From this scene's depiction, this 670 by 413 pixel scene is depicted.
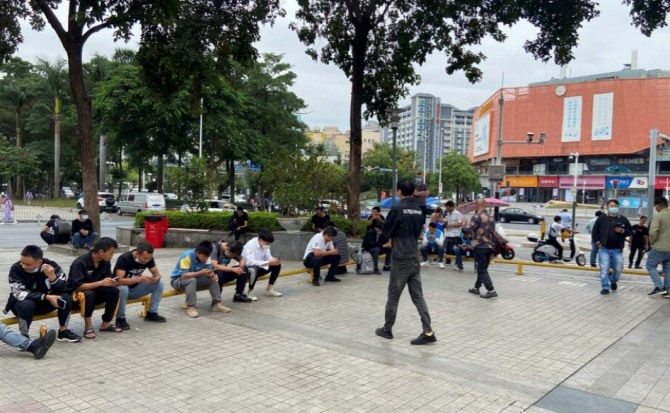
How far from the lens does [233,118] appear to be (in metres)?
38.1

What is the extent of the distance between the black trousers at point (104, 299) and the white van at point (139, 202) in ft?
96.5

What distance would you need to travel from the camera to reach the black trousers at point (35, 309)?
18.8ft

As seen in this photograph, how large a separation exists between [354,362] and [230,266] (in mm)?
3335

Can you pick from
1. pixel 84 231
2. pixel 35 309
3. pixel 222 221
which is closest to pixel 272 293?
pixel 35 309

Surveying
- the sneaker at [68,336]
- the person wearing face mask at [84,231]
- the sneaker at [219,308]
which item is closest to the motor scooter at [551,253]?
the sneaker at [219,308]

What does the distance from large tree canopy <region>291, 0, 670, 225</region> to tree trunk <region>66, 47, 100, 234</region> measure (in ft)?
19.4

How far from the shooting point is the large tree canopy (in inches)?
553

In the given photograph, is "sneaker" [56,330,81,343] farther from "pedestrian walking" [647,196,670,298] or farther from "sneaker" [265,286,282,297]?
"pedestrian walking" [647,196,670,298]

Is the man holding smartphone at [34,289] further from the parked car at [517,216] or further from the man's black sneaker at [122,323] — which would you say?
the parked car at [517,216]

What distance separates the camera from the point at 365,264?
12047 mm

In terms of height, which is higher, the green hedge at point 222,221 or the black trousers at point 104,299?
the green hedge at point 222,221

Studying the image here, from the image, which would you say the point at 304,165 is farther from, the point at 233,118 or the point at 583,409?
the point at 233,118

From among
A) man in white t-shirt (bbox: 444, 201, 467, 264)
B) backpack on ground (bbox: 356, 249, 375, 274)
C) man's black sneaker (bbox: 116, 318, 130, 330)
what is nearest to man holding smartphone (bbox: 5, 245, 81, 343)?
man's black sneaker (bbox: 116, 318, 130, 330)

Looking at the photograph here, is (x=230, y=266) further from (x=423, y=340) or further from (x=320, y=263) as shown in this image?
(x=423, y=340)
